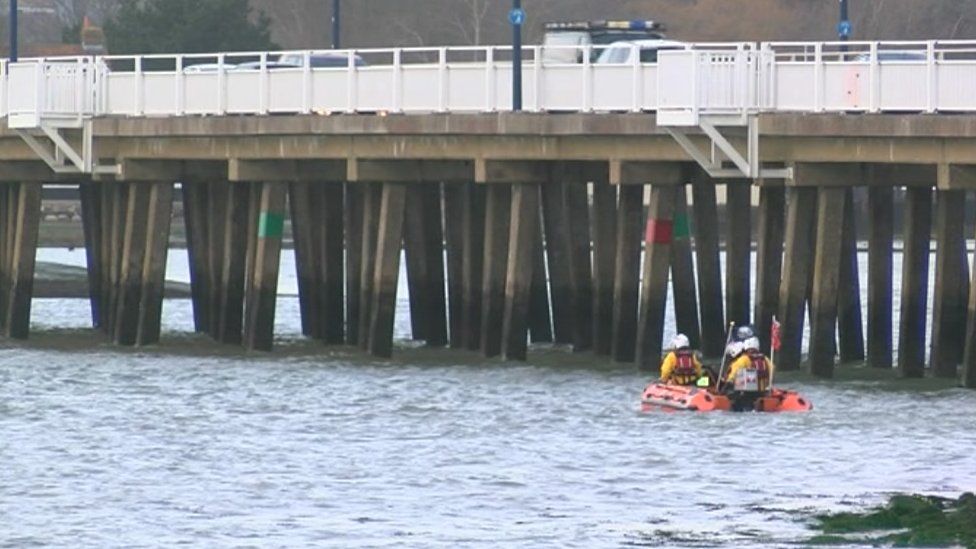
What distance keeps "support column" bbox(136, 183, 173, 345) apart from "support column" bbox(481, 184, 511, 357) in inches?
262

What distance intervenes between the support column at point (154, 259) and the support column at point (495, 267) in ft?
21.8

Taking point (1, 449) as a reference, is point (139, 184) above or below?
above

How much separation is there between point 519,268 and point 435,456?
439 inches

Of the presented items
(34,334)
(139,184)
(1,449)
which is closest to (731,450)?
(1,449)

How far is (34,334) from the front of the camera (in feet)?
226

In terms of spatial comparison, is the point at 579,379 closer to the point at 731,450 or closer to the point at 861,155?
the point at 861,155

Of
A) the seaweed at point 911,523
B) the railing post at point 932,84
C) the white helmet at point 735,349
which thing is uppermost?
the railing post at point 932,84

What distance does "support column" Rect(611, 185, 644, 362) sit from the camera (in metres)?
54.1

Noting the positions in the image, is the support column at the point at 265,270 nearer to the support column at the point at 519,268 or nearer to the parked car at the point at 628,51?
the support column at the point at 519,268

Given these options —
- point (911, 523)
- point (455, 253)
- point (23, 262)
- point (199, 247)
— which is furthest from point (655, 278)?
point (911, 523)

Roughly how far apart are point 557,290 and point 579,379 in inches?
335

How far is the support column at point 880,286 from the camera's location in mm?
55125

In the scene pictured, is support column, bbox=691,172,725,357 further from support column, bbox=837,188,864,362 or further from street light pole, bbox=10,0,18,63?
street light pole, bbox=10,0,18,63

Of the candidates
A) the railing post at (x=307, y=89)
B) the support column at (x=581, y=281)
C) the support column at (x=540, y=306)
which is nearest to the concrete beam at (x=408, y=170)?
the railing post at (x=307, y=89)
